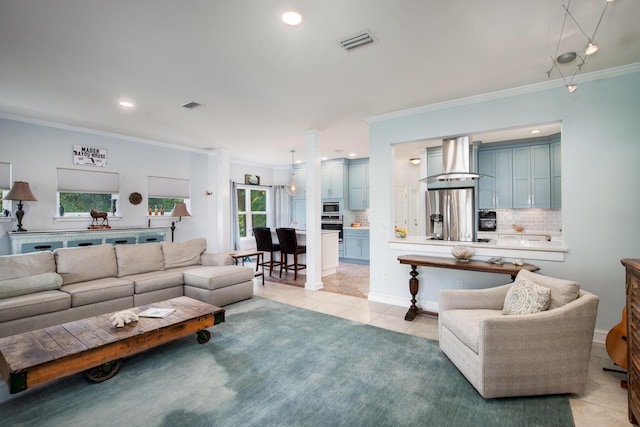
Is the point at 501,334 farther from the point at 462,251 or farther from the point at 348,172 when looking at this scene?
the point at 348,172

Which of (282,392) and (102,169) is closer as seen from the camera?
(282,392)

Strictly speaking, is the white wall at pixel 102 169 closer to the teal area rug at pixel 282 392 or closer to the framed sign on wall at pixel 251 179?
the framed sign on wall at pixel 251 179

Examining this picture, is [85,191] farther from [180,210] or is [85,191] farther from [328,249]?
[328,249]

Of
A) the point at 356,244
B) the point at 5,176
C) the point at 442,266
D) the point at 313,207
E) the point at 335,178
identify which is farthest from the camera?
the point at 335,178

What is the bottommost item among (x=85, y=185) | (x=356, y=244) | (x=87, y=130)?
(x=356, y=244)

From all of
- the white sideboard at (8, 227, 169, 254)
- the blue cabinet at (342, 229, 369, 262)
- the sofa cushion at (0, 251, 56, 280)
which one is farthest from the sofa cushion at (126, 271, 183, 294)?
the blue cabinet at (342, 229, 369, 262)

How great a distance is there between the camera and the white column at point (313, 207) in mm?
5147

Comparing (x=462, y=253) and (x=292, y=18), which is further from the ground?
(x=292, y=18)

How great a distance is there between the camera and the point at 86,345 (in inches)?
86.4

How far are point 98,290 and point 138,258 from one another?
33.2 inches

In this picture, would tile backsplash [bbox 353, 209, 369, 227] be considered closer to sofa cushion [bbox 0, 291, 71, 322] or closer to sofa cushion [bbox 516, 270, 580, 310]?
sofa cushion [bbox 516, 270, 580, 310]

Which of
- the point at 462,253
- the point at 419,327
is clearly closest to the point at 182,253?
A: the point at 419,327

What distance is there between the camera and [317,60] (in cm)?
279

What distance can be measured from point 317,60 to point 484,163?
4647 millimetres
